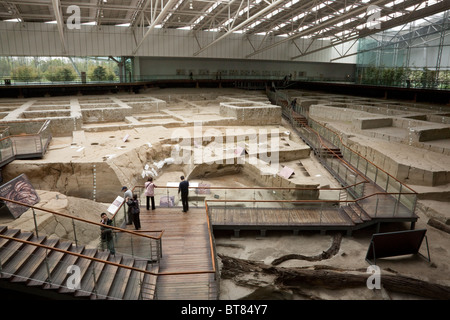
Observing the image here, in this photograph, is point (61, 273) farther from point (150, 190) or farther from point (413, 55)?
point (413, 55)

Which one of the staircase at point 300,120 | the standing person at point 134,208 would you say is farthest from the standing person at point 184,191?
the staircase at point 300,120

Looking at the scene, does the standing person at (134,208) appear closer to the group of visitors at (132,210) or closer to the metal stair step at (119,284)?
the group of visitors at (132,210)

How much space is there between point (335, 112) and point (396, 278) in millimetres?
16036

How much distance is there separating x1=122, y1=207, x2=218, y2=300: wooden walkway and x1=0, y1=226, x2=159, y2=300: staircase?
1.68 ft

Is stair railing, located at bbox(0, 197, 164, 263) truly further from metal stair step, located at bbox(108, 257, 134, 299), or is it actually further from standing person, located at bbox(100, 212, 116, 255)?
metal stair step, located at bbox(108, 257, 134, 299)

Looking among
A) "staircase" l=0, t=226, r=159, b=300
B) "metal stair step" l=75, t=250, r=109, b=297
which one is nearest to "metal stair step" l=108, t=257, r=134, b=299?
"staircase" l=0, t=226, r=159, b=300

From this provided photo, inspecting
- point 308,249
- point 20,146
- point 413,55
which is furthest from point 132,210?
point 413,55

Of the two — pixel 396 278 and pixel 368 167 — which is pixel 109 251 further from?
pixel 368 167

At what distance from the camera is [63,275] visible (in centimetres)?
634

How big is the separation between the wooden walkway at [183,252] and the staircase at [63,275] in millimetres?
512

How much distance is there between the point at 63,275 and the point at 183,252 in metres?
2.78

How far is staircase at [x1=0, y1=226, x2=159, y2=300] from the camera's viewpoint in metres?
6.05

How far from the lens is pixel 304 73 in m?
42.9
